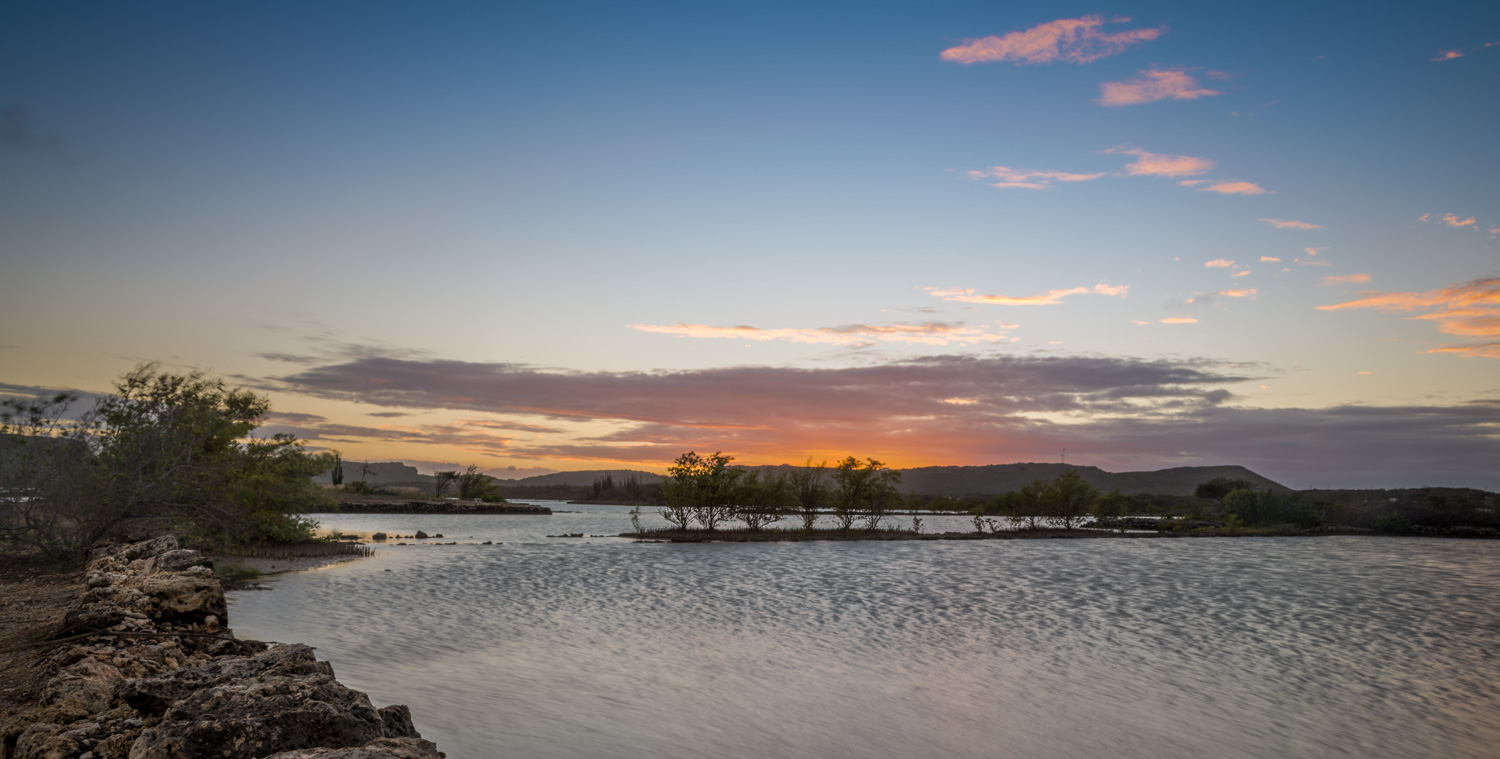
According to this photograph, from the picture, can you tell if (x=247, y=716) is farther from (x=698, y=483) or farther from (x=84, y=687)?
(x=698, y=483)

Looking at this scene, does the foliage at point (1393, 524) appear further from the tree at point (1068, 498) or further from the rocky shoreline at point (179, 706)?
the rocky shoreline at point (179, 706)

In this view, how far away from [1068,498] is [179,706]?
242 feet

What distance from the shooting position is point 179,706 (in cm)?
473

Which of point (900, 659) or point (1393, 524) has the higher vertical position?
point (900, 659)

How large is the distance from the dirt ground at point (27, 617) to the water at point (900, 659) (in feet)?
11.6

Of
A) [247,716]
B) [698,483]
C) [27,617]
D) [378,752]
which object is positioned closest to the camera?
[378,752]

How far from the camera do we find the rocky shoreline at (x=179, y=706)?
4539mm

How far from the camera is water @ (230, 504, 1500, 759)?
10.6 metres

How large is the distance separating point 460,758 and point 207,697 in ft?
16.2

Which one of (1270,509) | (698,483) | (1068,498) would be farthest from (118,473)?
(1270,509)

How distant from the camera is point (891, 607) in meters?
22.0

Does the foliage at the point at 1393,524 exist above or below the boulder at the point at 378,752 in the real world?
below

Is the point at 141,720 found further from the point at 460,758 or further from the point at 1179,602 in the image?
the point at 1179,602

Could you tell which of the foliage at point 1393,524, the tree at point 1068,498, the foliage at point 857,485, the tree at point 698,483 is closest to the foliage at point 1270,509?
the foliage at point 1393,524
